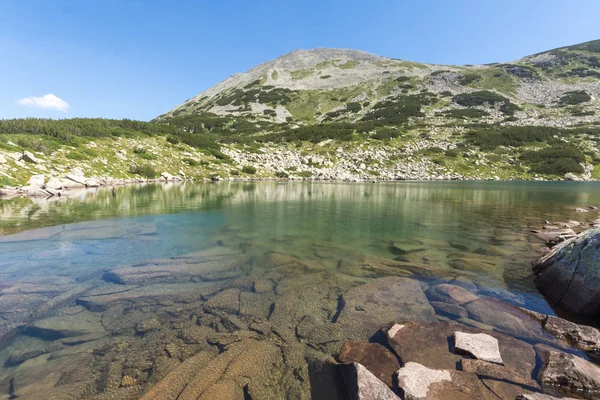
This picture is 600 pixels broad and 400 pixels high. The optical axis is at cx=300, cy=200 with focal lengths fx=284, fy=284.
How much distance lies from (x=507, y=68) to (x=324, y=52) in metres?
95.4

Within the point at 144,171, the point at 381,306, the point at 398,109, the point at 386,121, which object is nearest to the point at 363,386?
the point at 381,306

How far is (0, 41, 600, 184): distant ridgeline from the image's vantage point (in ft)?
144

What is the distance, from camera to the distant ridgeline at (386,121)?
43.8 m

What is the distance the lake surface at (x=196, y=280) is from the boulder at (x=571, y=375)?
1.73 metres

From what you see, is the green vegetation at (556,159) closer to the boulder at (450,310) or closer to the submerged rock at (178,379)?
the boulder at (450,310)

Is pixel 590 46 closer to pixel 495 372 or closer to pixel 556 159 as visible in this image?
pixel 556 159

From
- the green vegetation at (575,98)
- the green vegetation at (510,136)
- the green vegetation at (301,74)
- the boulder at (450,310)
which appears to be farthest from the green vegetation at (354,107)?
the boulder at (450,310)

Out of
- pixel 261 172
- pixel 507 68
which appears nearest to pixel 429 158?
pixel 261 172

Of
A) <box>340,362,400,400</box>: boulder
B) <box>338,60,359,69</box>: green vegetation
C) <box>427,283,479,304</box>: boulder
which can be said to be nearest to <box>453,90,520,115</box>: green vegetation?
<box>338,60,359,69</box>: green vegetation

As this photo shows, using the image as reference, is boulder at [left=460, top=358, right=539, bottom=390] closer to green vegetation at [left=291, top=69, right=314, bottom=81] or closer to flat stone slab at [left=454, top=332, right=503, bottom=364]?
→ flat stone slab at [left=454, top=332, right=503, bottom=364]

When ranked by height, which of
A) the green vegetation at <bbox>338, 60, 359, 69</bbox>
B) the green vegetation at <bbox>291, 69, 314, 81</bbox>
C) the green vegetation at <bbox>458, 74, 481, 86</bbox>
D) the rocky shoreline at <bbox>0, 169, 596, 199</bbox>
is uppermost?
the green vegetation at <bbox>338, 60, 359, 69</bbox>

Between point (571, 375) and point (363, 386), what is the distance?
10.7 ft

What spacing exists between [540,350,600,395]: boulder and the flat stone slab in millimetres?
A: 633

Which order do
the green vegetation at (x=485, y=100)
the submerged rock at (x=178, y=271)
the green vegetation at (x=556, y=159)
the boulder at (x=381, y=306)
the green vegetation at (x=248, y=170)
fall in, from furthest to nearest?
1. the green vegetation at (x=485, y=100)
2. the green vegetation at (x=556, y=159)
3. the green vegetation at (x=248, y=170)
4. the submerged rock at (x=178, y=271)
5. the boulder at (x=381, y=306)
